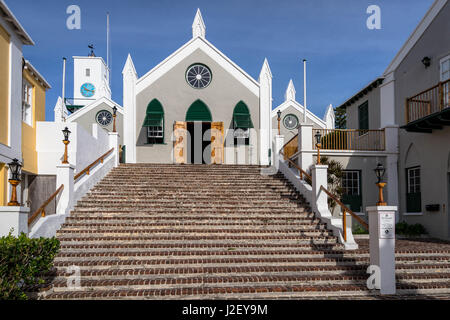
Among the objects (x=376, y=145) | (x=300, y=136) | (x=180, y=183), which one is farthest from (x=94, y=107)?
(x=376, y=145)

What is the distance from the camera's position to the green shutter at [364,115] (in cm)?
1847

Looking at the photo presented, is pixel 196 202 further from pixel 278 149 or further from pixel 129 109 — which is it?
pixel 129 109

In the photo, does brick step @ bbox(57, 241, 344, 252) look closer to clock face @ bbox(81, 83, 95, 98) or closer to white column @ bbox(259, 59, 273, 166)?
white column @ bbox(259, 59, 273, 166)

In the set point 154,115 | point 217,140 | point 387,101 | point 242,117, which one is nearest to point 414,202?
point 387,101

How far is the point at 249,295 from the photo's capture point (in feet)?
23.4

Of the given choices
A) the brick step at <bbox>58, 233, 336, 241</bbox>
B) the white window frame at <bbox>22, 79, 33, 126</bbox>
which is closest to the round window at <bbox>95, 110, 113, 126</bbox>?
the white window frame at <bbox>22, 79, 33, 126</bbox>

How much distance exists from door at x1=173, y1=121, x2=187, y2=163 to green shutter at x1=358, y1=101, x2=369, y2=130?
9.30m

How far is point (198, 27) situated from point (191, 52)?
1666mm

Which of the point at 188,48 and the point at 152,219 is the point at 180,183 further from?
the point at 188,48

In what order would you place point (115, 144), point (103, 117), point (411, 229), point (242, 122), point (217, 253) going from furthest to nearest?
point (103, 117)
point (242, 122)
point (115, 144)
point (411, 229)
point (217, 253)

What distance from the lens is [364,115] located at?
18.8 metres

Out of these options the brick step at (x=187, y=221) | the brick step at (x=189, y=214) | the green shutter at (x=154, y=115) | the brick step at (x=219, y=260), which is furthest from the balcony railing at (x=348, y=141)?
the green shutter at (x=154, y=115)

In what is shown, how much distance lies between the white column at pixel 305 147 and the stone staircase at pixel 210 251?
193cm

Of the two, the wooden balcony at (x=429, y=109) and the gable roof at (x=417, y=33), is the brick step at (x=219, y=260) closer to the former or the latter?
the wooden balcony at (x=429, y=109)
